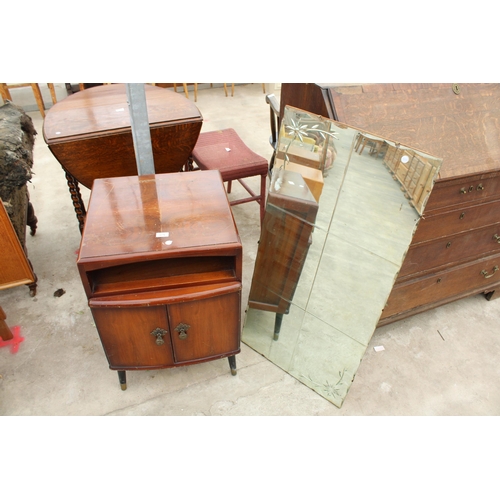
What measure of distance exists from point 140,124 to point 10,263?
1.11m

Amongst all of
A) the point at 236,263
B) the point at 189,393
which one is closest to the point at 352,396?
the point at 189,393

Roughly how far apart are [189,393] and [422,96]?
1.79 meters

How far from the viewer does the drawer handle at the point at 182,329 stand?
1.64 metres

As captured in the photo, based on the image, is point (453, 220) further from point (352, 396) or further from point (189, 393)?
point (189, 393)

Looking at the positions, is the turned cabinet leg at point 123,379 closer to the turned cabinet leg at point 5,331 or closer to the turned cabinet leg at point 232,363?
the turned cabinet leg at point 232,363

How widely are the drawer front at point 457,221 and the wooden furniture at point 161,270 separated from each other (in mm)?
900

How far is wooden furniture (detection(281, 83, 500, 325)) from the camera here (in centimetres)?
168

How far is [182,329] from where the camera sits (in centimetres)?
165

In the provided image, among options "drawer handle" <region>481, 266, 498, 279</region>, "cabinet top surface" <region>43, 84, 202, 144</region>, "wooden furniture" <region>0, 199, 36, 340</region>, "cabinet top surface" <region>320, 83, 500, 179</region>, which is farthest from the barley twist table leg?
"drawer handle" <region>481, 266, 498, 279</region>

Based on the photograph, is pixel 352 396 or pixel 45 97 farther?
pixel 45 97

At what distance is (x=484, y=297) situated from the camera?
251 cm

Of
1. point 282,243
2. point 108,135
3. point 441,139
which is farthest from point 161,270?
point 441,139

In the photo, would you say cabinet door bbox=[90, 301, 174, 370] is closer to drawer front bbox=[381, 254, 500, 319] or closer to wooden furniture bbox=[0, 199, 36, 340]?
wooden furniture bbox=[0, 199, 36, 340]

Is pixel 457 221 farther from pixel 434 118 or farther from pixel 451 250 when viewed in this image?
pixel 434 118
